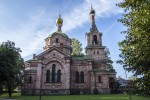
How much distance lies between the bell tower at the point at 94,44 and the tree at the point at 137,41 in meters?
30.2

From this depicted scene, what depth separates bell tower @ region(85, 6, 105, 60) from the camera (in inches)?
1593

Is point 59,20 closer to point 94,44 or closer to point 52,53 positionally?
point 94,44

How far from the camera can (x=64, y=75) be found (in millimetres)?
37094

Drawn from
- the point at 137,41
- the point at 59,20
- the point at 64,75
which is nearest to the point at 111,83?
the point at 64,75

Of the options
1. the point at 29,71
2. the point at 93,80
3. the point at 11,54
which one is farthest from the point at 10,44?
the point at 93,80

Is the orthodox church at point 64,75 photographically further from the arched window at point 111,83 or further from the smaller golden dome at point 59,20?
the smaller golden dome at point 59,20

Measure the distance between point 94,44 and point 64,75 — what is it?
9567mm

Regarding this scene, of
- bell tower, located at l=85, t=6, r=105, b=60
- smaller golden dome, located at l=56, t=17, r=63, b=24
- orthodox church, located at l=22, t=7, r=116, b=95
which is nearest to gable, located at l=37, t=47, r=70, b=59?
orthodox church, located at l=22, t=7, r=116, b=95

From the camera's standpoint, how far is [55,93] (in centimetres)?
3628

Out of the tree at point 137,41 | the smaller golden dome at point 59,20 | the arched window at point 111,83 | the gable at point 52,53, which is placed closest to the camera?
the tree at point 137,41

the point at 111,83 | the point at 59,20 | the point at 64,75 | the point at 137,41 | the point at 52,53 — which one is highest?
the point at 59,20

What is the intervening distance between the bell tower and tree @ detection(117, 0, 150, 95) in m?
30.2

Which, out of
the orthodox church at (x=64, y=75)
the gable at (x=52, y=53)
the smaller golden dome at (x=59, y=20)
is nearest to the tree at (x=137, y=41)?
the orthodox church at (x=64, y=75)

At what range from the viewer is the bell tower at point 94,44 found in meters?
40.5
